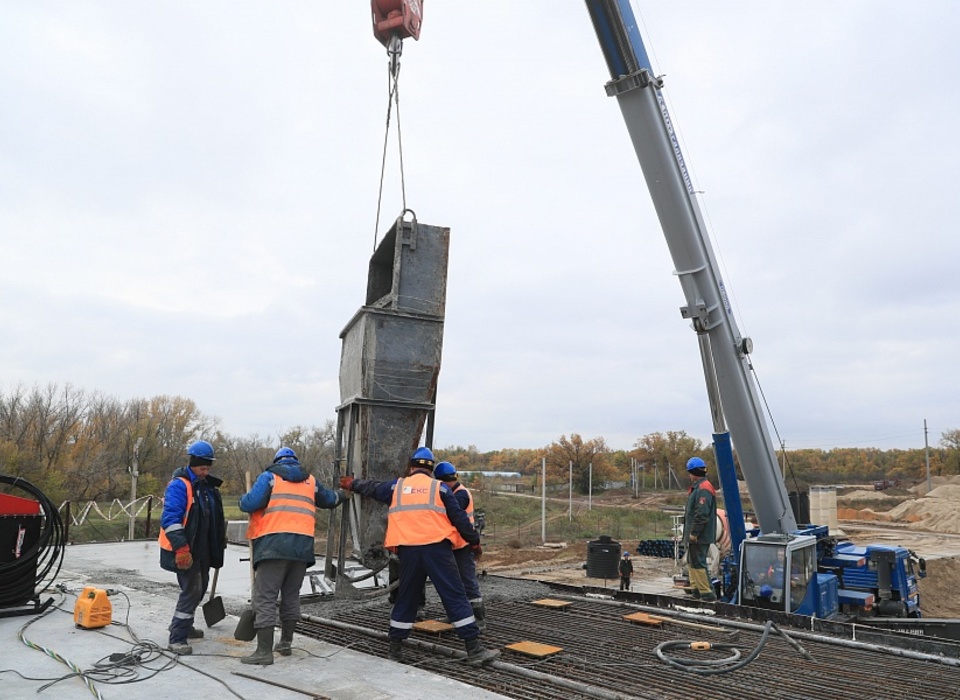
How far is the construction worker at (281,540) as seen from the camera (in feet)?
17.3

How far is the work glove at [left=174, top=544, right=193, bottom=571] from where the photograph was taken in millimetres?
5367

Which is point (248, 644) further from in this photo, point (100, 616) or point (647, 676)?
point (647, 676)

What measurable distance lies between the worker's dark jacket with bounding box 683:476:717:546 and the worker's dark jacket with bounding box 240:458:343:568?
512 centimetres

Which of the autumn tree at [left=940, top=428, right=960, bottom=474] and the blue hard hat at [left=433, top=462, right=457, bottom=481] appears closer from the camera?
the blue hard hat at [left=433, top=462, right=457, bottom=481]

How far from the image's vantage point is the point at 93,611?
596 centimetres

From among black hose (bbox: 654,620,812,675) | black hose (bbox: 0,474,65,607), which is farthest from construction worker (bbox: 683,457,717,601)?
black hose (bbox: 0,474,65,607)

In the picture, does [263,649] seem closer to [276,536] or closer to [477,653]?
[276,536]

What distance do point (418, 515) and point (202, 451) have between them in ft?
6.44

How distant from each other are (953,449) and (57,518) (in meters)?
73.2

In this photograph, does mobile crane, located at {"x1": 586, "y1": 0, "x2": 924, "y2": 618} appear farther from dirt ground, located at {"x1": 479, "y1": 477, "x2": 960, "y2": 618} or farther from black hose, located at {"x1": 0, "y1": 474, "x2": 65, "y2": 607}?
black hose, located at {"x1": 0, "y1": 474, "x2": 65, "y2": 607}

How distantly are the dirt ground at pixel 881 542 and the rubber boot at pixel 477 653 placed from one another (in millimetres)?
10010

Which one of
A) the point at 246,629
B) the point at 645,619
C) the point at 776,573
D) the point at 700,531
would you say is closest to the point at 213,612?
the point at 246,629

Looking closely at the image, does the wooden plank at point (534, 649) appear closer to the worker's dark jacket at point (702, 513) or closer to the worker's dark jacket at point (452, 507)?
the worker's dark jacket at point (452, 507)

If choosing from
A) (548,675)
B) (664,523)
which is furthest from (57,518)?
(664,523)
